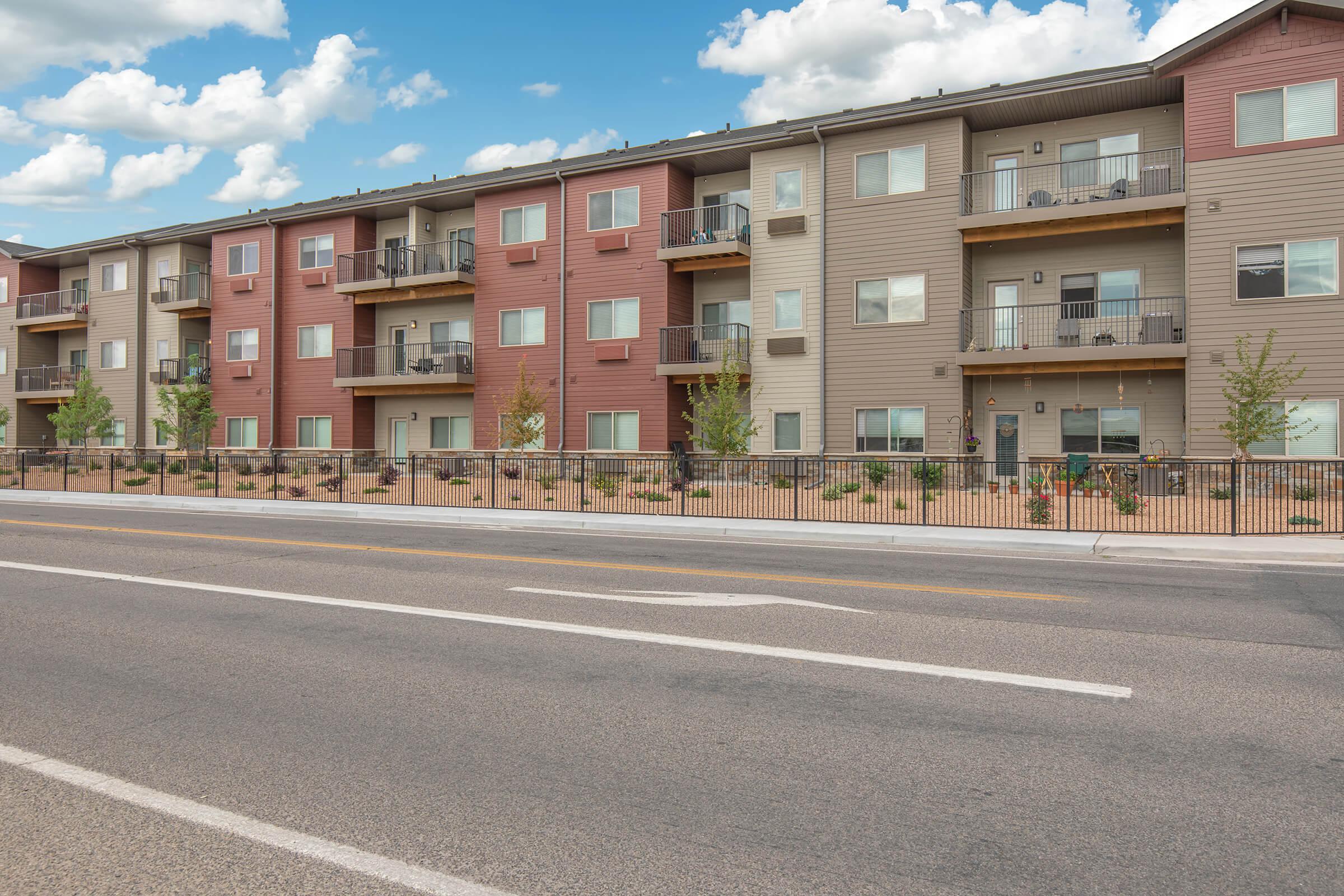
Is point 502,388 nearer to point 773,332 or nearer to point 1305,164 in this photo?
point 773,332

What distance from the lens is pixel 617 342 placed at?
29.5 m

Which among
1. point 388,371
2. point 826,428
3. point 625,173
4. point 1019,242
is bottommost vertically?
point 826,428

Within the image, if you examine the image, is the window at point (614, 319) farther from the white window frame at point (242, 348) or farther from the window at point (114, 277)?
the window at point (114, 277)

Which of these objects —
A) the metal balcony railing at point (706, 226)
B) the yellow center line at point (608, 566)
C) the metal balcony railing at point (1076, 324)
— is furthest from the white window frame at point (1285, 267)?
the yellow center line at point (608, 566)

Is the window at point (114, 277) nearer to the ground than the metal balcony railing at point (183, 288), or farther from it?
farther from it

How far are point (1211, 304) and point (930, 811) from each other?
73.5 ft

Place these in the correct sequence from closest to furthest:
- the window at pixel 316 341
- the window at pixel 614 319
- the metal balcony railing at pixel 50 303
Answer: the window at pixel 614 319 → the window at pixel 316 341 → the metal balcony railing at pixel 50 303

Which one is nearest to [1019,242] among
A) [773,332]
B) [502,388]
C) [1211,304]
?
[1211,304]

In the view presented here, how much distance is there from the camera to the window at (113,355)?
4078 cm

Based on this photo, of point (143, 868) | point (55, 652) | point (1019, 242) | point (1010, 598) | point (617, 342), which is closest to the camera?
point (143, 868)

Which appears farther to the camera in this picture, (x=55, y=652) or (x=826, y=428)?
(x=826, y=428)

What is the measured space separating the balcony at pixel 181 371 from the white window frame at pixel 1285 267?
123ft

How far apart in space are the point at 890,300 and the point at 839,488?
7099 mm

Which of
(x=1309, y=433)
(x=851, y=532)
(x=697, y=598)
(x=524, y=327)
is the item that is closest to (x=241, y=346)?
(x=524, y=327)
